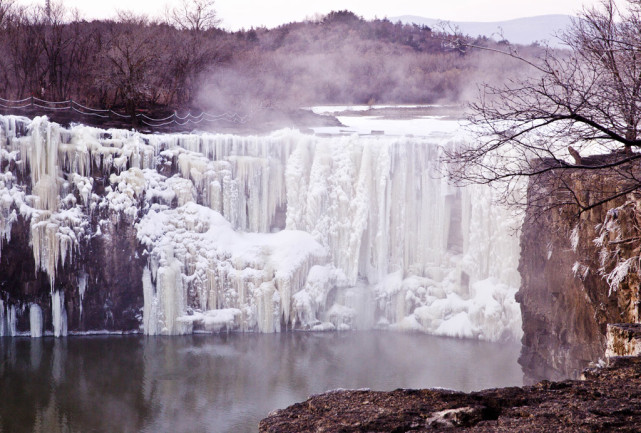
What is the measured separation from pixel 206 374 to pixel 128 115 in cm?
1240

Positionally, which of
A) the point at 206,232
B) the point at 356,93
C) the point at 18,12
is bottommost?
the point at 206,232

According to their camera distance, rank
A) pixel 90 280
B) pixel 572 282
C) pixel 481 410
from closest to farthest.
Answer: pixel 481 410
pixel 572 282
pixel 90 280

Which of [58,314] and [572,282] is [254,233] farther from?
[572,282]

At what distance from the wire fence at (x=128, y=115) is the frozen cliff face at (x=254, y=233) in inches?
201

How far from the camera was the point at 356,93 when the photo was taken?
3962 centimetres

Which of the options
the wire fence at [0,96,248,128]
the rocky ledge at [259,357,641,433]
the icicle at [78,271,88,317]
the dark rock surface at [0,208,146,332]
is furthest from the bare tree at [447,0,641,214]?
the wire fence at [0,96,248,128]

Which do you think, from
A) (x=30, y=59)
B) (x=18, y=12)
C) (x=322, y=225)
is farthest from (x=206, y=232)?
(x=18, y=12)

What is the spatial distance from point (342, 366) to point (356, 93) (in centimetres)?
2459

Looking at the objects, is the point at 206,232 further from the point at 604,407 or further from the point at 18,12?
the point at 18,12

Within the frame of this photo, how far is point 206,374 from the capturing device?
16469 millimetres

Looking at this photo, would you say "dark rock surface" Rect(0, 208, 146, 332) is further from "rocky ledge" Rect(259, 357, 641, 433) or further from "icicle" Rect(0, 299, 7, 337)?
"rocky ledge" Rect(259, 357, 641, 433)

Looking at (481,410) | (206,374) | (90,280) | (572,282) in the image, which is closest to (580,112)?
(481,410)

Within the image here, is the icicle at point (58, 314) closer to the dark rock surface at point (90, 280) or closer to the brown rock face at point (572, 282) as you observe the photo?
the dark rock surface at point (90, 280)

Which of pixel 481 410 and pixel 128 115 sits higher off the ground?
pixel 128 115
